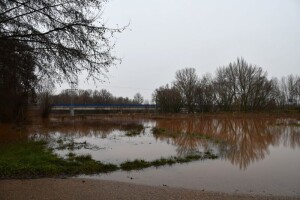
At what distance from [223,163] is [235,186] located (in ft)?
13.1

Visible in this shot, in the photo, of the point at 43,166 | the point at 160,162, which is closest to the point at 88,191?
the point at 43,166

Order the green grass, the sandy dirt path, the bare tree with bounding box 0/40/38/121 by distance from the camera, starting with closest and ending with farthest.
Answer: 1. the bare tree with bounding box 0/40/38/121
2. the sandy dirt path
3. the green grass

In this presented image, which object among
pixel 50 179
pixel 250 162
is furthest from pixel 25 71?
pixel 250 162

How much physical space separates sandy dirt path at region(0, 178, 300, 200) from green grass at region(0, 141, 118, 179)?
1260 millimetres

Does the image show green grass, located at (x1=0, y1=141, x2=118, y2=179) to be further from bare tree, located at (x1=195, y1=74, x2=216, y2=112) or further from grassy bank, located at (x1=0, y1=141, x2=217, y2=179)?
bare tree, located at (x1=195, y1=74, x2=216, y2=112)

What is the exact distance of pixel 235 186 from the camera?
10.4 meters

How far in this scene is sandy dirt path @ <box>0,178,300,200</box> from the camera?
8109 mm

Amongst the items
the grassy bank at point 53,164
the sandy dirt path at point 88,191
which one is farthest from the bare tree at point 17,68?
the grassy bank at point 53,164

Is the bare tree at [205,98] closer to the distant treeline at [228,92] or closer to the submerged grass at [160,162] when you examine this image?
the distant treeline at [228,92]

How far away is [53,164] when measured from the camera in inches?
487

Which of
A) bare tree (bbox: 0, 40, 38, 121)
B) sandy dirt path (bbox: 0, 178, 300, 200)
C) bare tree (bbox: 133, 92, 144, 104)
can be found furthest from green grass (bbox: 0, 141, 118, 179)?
bare tree (bbox: 133, 92, 144, 104)

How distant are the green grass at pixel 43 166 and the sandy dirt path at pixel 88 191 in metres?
1.26

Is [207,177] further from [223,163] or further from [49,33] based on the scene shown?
[49,33]

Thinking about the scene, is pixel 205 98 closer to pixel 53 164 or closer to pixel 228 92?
pixel 228 92
